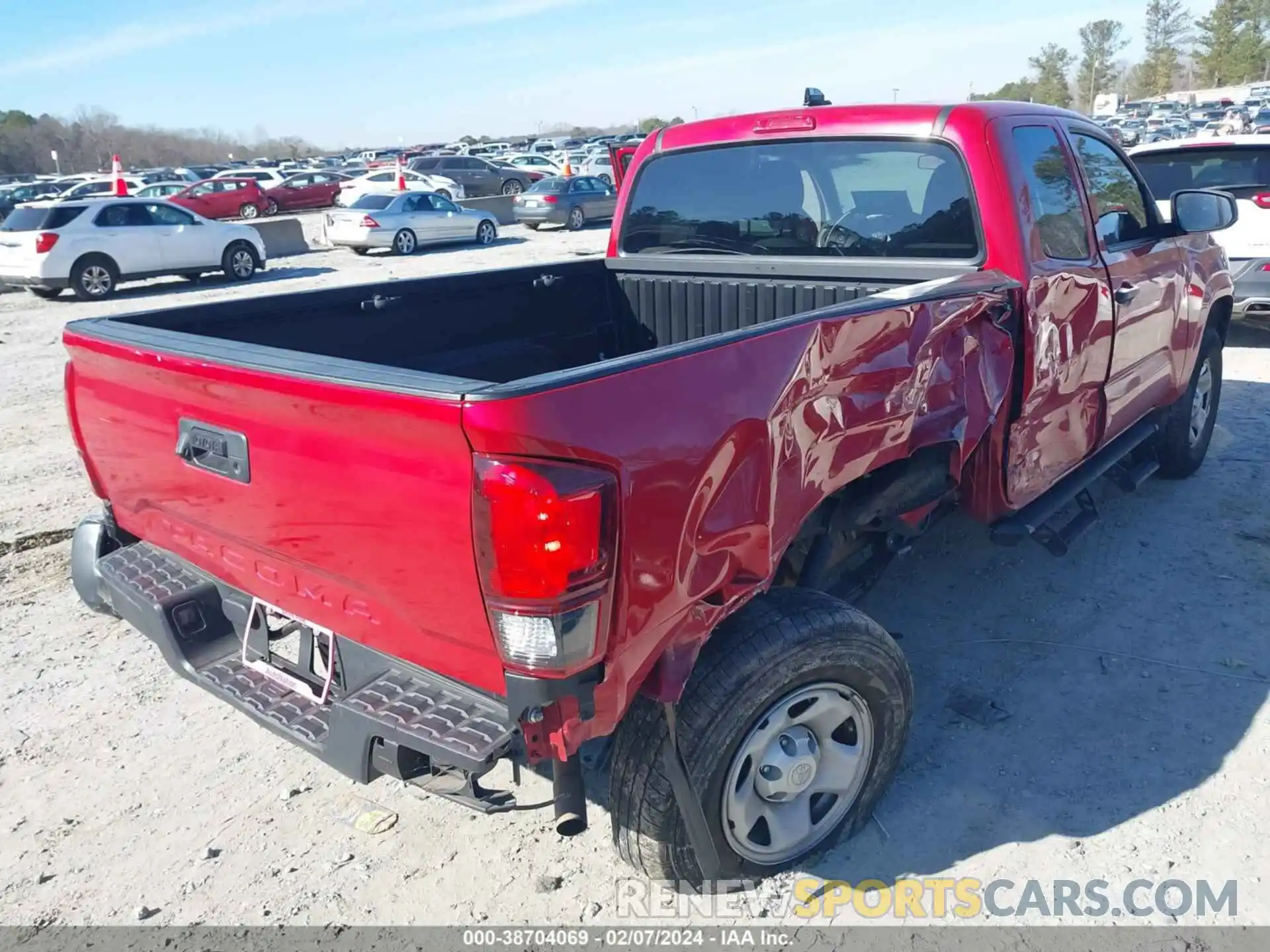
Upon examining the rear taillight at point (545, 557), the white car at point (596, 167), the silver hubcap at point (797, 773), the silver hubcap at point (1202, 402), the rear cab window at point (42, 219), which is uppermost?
the white car at point (596, 167)

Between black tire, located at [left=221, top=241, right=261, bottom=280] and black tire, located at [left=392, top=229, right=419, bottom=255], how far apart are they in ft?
11.6

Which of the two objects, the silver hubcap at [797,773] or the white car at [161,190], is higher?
the white car at [161,190]

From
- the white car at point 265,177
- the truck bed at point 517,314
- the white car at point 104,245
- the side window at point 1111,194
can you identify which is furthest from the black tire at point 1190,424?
the white car at point 265,177

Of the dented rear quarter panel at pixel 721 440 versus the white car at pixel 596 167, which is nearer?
the dented rear quarter panel at pixel 721 440

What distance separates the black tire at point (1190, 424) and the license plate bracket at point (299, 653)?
473 cm

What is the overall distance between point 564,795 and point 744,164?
2881 mm

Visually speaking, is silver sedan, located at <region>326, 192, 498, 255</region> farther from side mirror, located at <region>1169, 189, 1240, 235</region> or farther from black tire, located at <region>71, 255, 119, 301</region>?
side mirror, located at <region>1169, 189, 1240, 235</region>

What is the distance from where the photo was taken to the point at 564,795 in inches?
88.4

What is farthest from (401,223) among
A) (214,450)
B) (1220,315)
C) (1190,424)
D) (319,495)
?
(319,495)

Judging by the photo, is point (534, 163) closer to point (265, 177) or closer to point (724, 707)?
point (265, 177)

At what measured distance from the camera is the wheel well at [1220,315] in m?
5.59

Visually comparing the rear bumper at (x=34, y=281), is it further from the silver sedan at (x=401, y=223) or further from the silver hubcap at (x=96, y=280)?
the silver sedan at (x=401, y=223)

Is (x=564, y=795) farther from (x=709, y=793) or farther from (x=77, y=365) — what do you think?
(x=77, y=365)

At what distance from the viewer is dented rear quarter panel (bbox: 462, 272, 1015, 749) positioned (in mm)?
2010
